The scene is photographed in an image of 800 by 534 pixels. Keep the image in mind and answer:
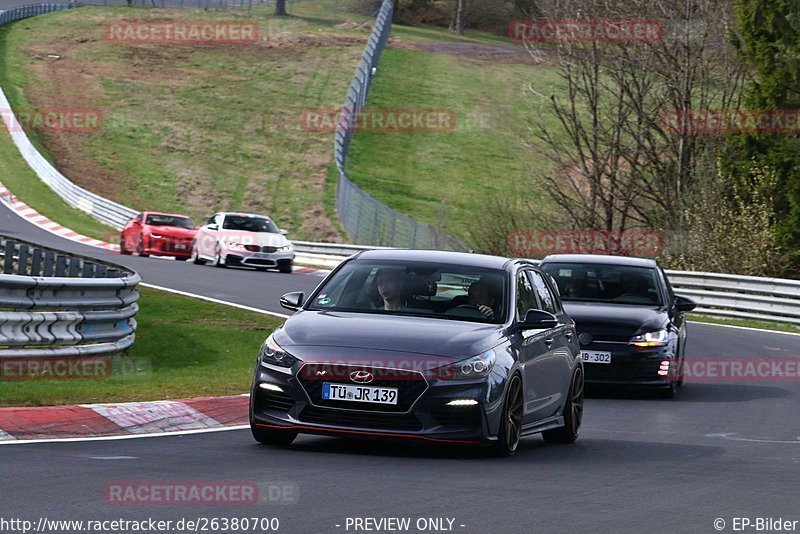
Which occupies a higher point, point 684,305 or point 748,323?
point 684,305

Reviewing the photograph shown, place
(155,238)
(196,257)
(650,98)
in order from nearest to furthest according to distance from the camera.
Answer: (196,257) < (155,238) < (650,98)

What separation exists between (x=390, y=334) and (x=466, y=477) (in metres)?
1.35

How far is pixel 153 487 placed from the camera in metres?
8.52

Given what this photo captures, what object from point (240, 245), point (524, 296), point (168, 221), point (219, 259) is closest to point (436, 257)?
point (524, 296)

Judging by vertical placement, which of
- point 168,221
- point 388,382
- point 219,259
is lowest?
point 219,259

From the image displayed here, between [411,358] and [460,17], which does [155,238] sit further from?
[460,17]

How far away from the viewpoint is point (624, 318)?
17219mm

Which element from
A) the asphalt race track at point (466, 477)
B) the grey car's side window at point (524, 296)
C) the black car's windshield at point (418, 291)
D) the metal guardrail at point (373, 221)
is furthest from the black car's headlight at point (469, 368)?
the metal guardrail at point (373, 221)

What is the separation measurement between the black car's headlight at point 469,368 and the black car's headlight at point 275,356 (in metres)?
1.01

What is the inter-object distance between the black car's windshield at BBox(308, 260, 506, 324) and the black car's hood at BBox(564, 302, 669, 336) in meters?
5.41

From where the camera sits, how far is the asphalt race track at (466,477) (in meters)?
7.98

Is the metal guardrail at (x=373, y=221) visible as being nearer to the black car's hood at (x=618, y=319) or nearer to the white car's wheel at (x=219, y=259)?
the white car's wheel at (x=219, y=259)

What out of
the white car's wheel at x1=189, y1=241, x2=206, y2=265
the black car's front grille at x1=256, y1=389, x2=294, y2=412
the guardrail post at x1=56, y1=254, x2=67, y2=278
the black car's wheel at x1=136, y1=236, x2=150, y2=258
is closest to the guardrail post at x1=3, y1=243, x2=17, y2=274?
the guardrail post at x1=56, y1=254, x2=67, y2=278

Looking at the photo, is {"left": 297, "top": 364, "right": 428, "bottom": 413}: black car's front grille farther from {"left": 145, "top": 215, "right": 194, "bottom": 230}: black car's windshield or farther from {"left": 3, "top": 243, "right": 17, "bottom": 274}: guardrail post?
{"left": 145, "top": 215, "right": 194, "bottom": 230}: black car's windshield
